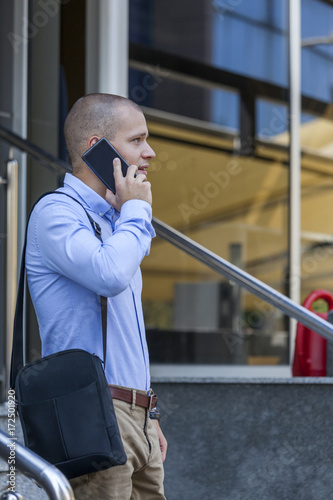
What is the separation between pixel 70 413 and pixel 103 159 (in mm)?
604

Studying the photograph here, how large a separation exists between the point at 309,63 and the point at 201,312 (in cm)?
305

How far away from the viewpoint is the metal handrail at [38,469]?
1482 mm

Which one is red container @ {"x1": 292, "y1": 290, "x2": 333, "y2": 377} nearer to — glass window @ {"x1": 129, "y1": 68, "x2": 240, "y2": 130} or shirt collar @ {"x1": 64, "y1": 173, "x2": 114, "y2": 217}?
shirt collar @ {"x1": 64, "y1": 173, "x2": 114, "y2": 217}

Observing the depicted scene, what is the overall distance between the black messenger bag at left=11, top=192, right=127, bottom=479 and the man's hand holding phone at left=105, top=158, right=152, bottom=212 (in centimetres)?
39

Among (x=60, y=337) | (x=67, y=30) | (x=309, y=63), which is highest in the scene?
(x=309, y=63)

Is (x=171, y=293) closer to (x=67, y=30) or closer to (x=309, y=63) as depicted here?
(x=309, y=63)

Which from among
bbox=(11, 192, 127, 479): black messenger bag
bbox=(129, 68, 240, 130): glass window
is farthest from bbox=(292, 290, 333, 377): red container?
bbox=(129, 68, 240, 130): glass window

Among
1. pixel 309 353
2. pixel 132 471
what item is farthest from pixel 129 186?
pixel 309 353

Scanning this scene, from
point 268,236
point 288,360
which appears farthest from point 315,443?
point 268,236

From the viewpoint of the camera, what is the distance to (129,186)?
192cm

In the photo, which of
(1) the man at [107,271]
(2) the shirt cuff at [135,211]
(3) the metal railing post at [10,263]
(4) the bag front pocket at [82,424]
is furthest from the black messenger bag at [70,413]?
(3) the metal railing post at [10,263]

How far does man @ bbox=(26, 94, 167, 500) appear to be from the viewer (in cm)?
179

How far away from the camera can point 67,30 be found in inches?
165

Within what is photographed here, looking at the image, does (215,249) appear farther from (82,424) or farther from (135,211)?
(82,424)
